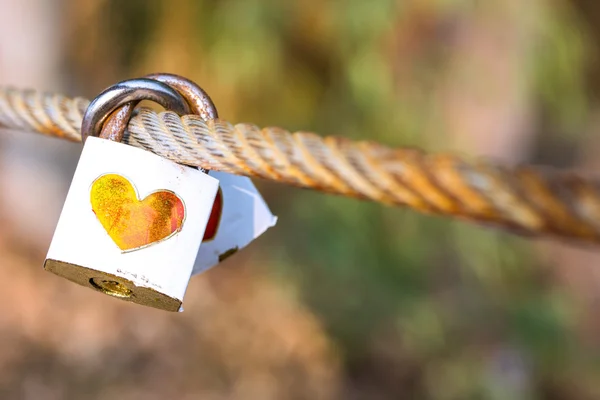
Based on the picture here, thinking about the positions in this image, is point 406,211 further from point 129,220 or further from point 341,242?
point 129,220

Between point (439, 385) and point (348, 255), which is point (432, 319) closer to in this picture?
point (439, 385)

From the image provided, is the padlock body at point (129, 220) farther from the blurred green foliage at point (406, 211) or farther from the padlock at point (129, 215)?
the blurred green foliage at point (406, 211)

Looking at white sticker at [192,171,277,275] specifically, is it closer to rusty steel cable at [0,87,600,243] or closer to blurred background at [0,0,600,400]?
rusty steel cable at [0,87,600,243]

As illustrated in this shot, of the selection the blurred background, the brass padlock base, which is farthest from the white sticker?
the blurred background

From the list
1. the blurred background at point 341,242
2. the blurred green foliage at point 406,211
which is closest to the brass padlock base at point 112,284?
the blurred background at point 341,242

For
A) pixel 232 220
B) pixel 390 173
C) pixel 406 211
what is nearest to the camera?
pixel 390 173

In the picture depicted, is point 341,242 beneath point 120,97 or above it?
beneath

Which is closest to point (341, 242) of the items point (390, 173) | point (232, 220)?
point (232, 220)

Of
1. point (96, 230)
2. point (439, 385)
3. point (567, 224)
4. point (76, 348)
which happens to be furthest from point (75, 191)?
point (439, 385)
